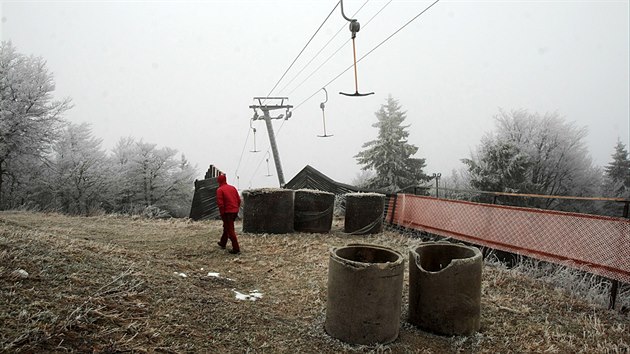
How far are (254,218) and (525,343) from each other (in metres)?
6.95

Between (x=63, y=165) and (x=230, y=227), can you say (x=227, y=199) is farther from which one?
(x=63, y=165)

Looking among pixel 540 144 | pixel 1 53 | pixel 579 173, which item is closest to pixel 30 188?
pixel 1 53

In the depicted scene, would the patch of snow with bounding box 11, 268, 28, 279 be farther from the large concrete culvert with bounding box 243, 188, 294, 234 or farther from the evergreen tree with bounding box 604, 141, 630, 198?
the evergreen tree with bounding box 604, 141, 630, 198

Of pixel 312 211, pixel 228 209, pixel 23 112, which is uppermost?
pixel 23 112

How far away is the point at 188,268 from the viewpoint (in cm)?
627

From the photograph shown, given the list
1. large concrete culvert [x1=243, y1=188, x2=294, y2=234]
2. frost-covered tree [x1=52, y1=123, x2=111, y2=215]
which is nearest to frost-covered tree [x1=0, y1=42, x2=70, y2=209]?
frost-covered tree [x1=52, y1=123, x2=111, y2=215]

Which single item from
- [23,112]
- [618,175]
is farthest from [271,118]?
[618,175]

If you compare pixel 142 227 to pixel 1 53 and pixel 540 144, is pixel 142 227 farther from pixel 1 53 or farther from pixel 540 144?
→ pixel 540 144

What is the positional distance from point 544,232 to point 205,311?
5673 mm

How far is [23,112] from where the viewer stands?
73.3 ft

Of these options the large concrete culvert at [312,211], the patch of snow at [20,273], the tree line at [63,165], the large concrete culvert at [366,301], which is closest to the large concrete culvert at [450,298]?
the large concrete culvert at [366,301]

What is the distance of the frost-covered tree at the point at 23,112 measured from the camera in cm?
2153

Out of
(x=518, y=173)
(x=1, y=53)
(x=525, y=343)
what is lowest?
(x=525, y=343)

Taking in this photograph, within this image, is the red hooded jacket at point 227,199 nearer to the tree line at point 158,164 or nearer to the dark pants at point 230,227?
the dark pants at point 230,227
